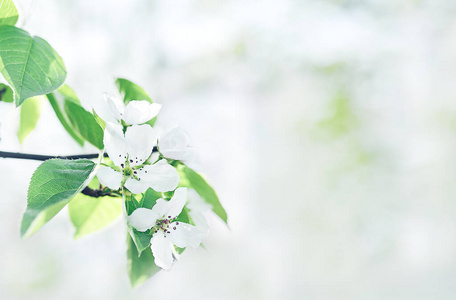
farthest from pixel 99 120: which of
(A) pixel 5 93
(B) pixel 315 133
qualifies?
(B) pixel 315 133

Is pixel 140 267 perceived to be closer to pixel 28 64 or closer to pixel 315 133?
pixel 28 64

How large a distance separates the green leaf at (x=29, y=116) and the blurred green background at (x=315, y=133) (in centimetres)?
247

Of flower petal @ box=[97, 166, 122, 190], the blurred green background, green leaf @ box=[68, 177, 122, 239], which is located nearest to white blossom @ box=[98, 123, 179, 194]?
flower petal @ box=[97, 166, 122, 190]

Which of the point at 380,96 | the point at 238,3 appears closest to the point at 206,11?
the point at 238,3

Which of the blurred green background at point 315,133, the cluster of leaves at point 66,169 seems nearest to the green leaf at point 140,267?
the cluster of leaves at point 66,169

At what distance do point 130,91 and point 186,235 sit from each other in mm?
143

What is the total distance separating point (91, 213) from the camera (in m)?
0.43

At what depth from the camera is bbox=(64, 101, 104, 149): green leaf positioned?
0.36m

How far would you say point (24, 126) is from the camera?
1.46ft

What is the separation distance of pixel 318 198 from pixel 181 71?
1.22m

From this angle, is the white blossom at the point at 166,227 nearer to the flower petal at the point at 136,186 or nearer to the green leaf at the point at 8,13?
the flower petal at the point at 136,186

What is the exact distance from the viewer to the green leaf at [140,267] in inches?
13.6

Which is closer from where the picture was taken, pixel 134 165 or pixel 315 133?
pixel 134 165

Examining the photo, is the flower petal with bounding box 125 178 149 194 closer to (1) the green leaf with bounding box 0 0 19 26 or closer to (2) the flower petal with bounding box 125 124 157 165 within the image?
(2) the flower petal with bounding box 125 124 157 165
